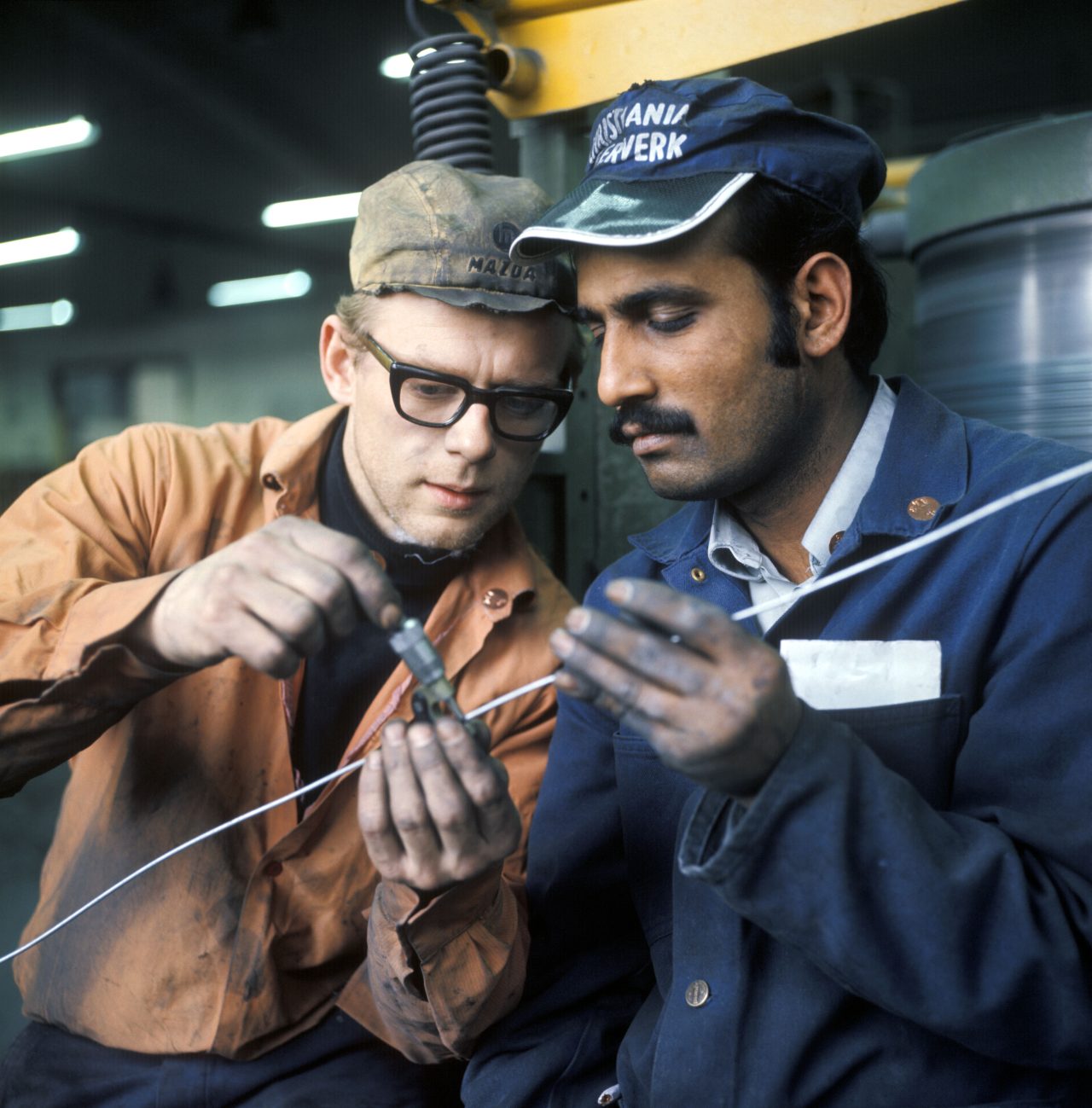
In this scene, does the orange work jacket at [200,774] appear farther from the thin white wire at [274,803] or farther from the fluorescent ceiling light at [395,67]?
the fluorescent ceiling light at [395,67]

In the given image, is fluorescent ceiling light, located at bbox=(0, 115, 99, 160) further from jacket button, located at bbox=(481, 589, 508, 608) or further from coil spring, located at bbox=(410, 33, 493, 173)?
jacket button, located at bbox=(481, 589, 508, 608)

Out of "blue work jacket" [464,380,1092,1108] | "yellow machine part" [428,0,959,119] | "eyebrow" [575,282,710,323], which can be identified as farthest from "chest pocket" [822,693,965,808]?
"yellow machine part" [428,0,959,119]

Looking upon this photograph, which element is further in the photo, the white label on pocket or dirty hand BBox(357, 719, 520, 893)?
the white label on pocket

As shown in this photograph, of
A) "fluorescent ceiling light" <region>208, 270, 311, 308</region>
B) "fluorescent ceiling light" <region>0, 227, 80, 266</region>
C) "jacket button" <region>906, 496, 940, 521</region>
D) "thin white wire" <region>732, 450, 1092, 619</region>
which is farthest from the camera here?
"fluorescent ceiling light" <region>208, 270, 311, 308</region>

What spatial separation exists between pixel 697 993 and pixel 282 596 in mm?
752

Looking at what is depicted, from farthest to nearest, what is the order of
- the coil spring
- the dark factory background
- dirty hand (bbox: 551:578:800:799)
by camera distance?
the dark factory background < the coil spring < dirty hand (bbox: 551:578:800:799)

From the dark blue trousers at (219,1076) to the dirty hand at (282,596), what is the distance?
2.75 feet

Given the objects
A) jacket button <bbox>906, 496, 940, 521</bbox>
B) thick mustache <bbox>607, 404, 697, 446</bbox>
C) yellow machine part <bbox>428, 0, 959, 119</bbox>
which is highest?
yellow machine part <bbox>428, 0, 959, 119</bbox>

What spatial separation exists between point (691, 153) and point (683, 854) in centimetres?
100

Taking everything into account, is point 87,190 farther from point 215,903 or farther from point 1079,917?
point 1079,917

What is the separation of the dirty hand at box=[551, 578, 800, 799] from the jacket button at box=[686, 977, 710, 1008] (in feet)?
1.44

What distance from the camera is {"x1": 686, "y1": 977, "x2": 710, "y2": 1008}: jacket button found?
139 centimetres

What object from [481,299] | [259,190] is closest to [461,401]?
[481,299]

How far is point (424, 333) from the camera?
190cm
